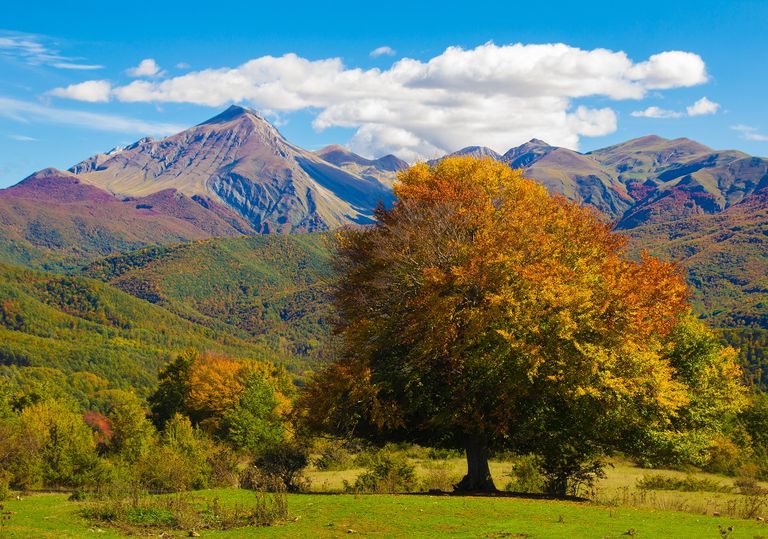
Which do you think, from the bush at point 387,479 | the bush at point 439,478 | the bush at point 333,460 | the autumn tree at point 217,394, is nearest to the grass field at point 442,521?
the bush at point 439,478

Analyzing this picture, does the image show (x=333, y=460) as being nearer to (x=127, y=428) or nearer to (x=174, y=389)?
(x=127, y=428)

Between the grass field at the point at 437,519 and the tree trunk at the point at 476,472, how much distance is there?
371cm

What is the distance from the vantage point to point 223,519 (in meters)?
22.0

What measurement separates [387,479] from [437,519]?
15.6m

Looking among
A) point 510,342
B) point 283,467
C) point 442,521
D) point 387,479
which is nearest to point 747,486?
point 387,479

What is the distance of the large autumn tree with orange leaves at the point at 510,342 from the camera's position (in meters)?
28.2

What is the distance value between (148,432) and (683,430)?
58.4 metres

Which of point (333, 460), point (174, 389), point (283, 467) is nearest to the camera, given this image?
point (283, 467)

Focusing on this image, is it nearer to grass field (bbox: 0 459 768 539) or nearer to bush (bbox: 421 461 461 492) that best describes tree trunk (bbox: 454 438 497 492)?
bush (bbox: 421 461 461 492)

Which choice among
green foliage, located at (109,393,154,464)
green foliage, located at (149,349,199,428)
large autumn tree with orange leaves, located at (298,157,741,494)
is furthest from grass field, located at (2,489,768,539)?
green foliage, located at (149,349,199,428)

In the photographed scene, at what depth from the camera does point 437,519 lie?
22016mm

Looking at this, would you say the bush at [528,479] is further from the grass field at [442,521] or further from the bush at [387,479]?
the grass field at [442,521]

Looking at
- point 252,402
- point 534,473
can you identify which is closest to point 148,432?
point 252,402

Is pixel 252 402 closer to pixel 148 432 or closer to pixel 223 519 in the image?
pixel 148 432
